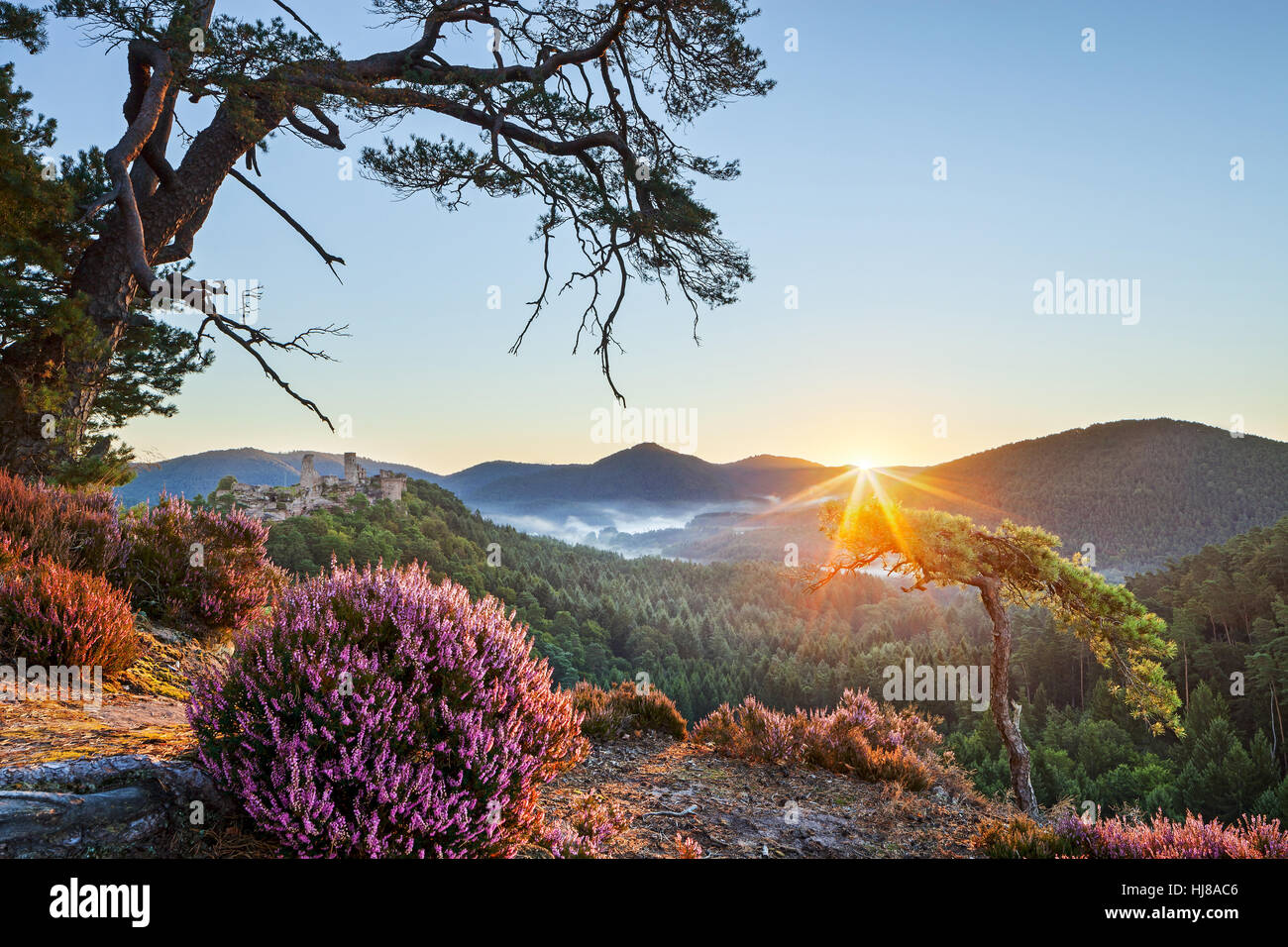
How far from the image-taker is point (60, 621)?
5.01m

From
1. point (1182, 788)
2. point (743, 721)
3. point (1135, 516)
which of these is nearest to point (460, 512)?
point (1182, 788)

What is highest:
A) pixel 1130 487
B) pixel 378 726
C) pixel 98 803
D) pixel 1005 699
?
pixel 1130 487

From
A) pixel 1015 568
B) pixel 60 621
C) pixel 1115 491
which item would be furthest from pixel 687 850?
pixel 1115 491

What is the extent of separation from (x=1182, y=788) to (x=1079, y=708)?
25.0m

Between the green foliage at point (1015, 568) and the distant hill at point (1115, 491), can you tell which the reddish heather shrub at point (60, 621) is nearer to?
the green foliage at point (1015, 568)

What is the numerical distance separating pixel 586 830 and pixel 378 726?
1464 millimetres

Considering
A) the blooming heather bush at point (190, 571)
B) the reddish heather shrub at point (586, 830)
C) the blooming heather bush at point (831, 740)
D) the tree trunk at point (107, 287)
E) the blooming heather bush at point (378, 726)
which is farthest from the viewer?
the tree trunk at point (107, 287)

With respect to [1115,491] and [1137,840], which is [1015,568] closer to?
[1137,840]

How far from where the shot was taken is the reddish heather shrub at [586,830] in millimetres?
3678

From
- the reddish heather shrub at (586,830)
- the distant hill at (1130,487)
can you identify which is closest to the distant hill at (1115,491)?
the distant hill at (1130,487)

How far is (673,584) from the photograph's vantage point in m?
106

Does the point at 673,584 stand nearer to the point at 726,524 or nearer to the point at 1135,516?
the point at 726,524

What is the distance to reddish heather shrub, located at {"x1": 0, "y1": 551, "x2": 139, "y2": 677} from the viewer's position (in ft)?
16.2

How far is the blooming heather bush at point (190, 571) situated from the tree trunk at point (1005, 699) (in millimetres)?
8118
